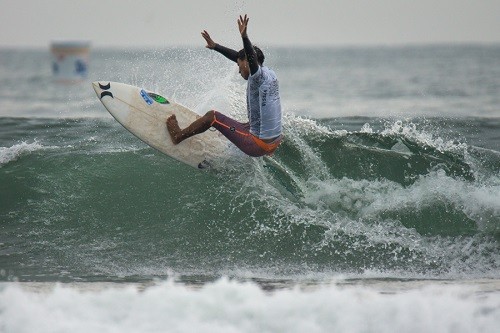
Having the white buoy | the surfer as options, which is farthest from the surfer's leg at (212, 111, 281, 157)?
the white buoy

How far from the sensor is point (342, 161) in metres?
10.0

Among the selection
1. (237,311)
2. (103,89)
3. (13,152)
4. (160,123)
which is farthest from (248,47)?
(13,152)

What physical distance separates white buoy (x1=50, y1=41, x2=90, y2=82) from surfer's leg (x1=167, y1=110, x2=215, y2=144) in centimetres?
3048

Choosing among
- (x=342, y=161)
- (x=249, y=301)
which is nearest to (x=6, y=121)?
(x=342, y=161)

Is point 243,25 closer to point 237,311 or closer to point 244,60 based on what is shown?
point 244,60

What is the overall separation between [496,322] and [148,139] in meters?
4.75

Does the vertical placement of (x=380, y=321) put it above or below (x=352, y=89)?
below

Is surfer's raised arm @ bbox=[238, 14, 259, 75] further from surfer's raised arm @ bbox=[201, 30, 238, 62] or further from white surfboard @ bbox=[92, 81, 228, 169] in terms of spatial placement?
white surfboard @ bbox=[92, 81, 228, 169]

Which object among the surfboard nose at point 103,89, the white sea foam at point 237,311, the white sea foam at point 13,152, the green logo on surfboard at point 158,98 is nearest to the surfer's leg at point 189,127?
the green logo on surfboard at point 158,98

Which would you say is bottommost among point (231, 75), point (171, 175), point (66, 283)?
point (66, 283)

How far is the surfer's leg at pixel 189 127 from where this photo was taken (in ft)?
28.7

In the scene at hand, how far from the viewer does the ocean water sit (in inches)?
236

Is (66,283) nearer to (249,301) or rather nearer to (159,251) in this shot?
(159,251)

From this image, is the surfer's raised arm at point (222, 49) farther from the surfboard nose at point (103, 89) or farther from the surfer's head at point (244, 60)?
the surfboard nose at point (103, 89)
